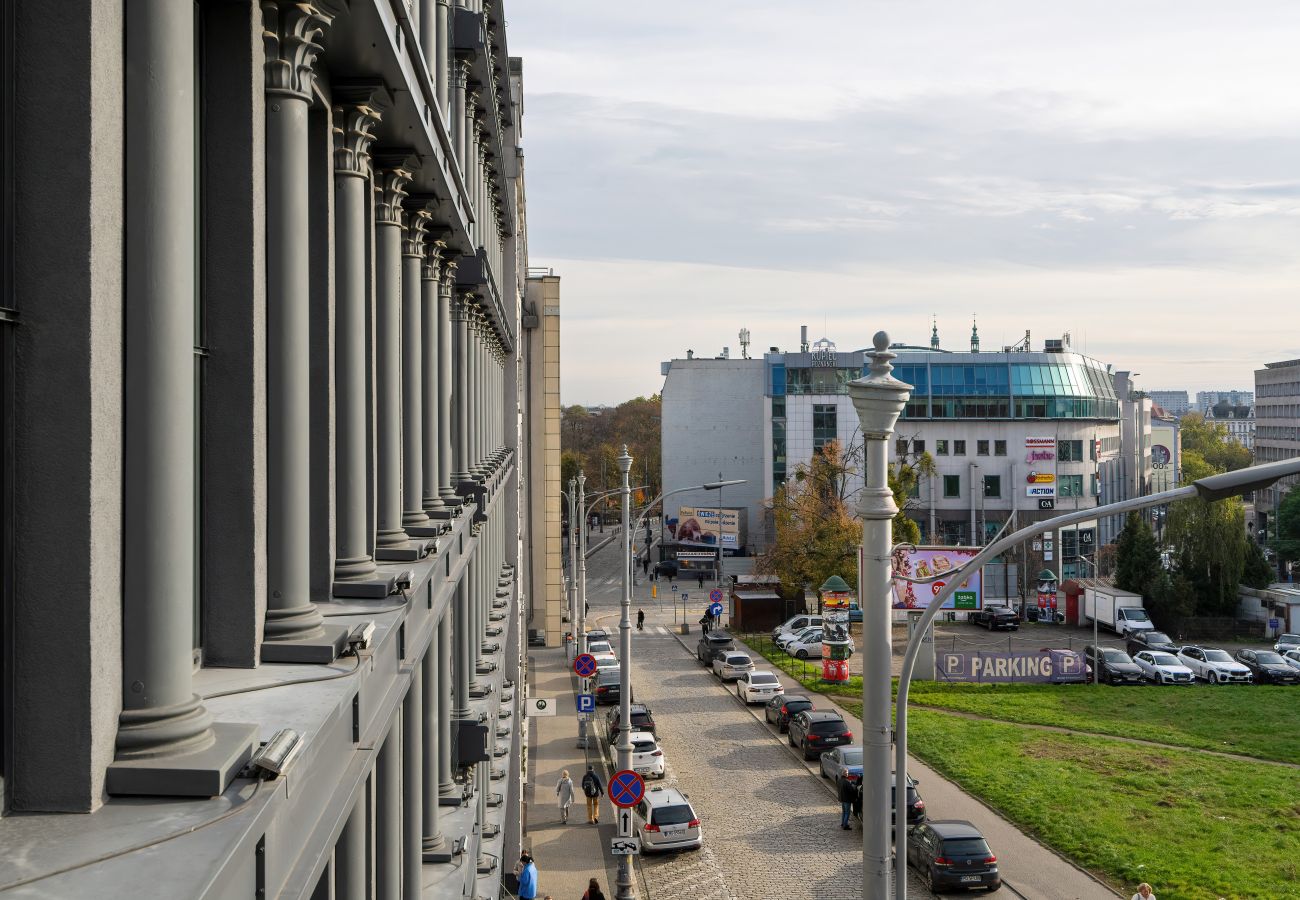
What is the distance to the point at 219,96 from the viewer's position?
5.84 m

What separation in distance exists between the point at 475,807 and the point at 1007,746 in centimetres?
2839

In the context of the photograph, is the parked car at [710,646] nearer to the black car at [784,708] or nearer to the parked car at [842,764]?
the black car at [784,708]

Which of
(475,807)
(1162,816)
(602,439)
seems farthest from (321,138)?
(602,439)

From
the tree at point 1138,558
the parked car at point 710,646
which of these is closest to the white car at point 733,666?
the parked car at point 710,646

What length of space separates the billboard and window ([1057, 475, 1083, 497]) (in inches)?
948

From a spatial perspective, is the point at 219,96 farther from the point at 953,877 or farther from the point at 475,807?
the point at 953,877

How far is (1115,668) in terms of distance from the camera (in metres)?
53.2

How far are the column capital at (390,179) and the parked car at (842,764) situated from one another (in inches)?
1020

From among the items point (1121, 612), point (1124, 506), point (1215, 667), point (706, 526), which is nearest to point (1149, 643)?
point (1215, 667)

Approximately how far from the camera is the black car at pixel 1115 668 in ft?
175

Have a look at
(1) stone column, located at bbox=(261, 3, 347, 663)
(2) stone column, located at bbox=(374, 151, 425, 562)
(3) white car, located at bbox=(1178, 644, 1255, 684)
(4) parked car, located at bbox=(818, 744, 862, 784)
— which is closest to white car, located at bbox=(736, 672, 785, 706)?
(4) parked car, located at bbox=(818, 744, 862, 784)

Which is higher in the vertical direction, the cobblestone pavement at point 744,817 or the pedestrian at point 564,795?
the pedestrian at point 564,795

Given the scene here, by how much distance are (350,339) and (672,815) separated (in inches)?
928

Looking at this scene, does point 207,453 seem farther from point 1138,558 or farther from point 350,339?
point 1138,558
